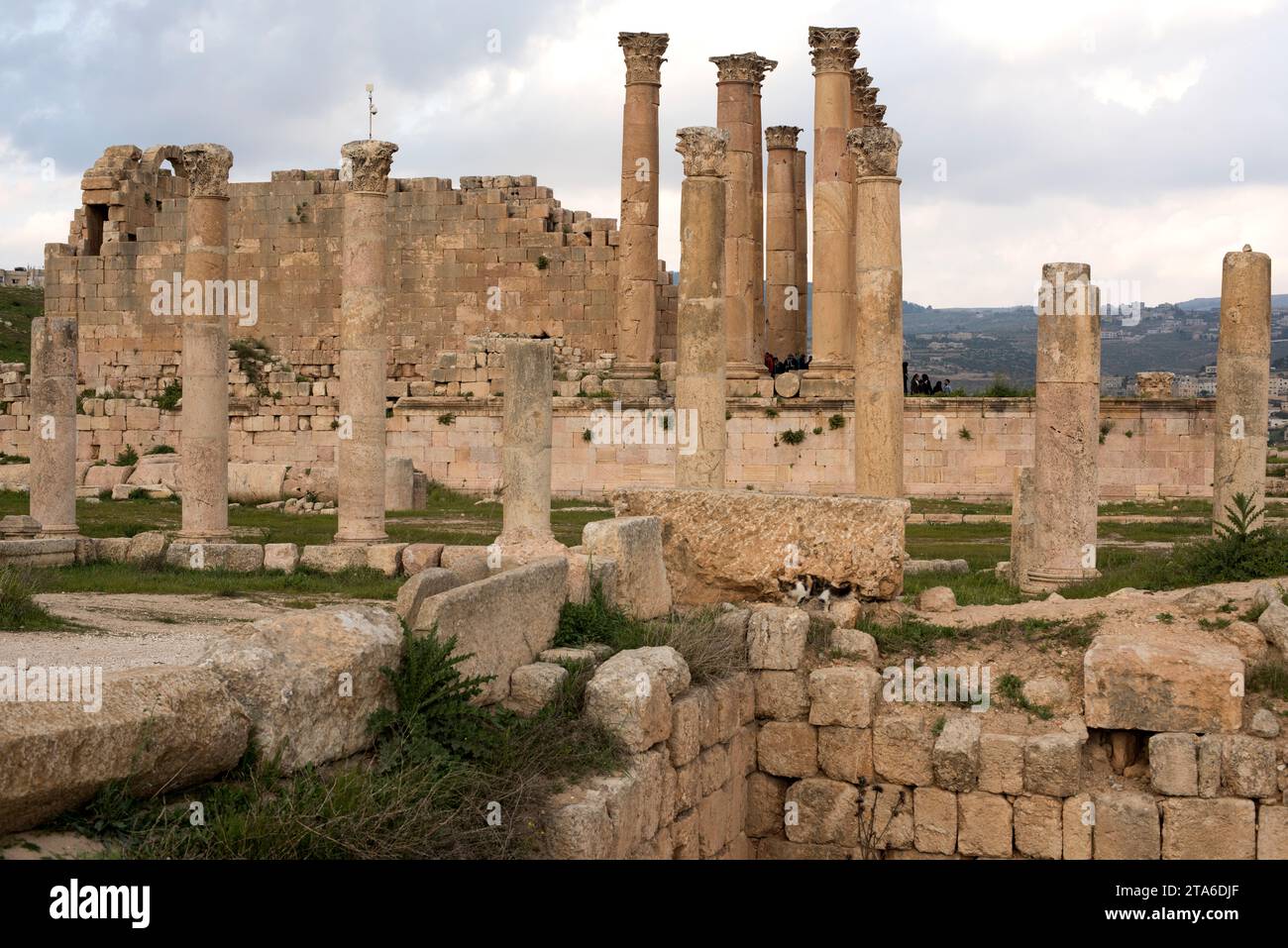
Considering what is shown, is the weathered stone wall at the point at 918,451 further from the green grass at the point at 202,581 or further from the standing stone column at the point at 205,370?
the green grass at the point at 202,581

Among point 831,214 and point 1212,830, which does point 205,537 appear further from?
point 831,214

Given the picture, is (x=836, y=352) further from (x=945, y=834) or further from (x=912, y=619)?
(x=945, y=834)

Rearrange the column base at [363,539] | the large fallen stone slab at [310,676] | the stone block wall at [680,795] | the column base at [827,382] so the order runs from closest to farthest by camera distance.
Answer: the large fallen stone slab at [310,676]
the stone block wall at [680,795]
the column base at [363,539]
the column base at [827,382]

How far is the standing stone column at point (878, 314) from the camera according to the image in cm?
1862

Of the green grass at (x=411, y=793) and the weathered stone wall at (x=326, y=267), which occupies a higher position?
the weathered stone wall at (x=326, y=267)

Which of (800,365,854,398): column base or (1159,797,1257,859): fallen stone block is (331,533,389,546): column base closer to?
(1159,797,1257,859): fallen stone block

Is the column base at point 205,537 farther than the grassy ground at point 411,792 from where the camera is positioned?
Yes

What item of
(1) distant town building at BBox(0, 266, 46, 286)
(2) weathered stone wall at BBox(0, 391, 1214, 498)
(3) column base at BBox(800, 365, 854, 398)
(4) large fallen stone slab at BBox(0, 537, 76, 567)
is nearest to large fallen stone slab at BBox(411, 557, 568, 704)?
(4) large fallen stone slab at BBox(0, 537, 76, 567)

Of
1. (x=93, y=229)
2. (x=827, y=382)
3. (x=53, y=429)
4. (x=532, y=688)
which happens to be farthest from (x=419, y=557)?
(x=93, y=229)

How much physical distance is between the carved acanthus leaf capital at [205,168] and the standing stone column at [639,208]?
12.6 m

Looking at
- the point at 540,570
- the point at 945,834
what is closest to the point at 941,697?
the point at 945,834

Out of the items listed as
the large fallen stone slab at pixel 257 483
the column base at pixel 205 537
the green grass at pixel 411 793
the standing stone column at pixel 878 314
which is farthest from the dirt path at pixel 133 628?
the large fallen stone slab at pixel 257 483

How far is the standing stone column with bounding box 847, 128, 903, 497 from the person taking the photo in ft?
61.1
